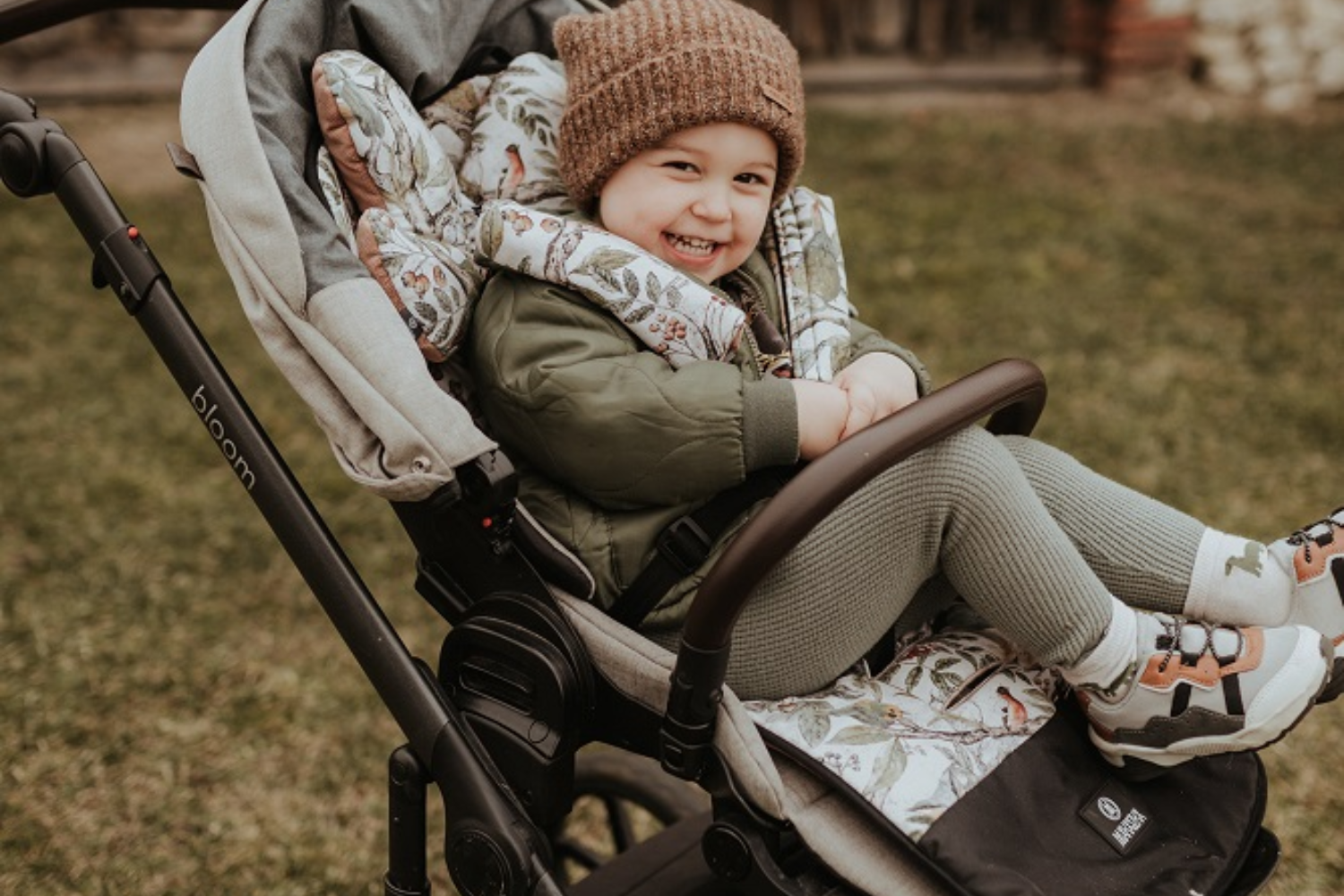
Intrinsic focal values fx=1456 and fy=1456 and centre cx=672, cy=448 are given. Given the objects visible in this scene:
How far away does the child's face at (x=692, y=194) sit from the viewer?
5.67ft

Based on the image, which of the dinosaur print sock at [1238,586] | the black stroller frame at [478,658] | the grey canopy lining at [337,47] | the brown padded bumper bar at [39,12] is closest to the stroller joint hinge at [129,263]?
the black stroller frame at [478,658]

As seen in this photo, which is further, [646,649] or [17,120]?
[17,120]

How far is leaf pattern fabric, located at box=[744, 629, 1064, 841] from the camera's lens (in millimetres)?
1445

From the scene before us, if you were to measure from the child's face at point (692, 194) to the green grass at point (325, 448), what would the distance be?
4.28 feet

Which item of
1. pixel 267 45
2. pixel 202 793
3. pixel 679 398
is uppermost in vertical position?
pixel 267 45

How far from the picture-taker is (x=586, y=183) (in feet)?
5.87

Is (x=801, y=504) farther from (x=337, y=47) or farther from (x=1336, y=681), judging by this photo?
(x=337, y=47)

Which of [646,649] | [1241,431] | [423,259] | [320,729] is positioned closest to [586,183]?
[423,259]

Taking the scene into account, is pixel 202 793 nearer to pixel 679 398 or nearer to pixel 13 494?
pixel 13 494

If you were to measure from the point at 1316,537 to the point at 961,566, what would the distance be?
0.46 m

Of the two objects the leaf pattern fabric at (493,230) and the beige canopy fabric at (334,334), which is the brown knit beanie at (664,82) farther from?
the beige canopy fabric at (334,334)

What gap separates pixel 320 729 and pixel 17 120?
150 centimetres

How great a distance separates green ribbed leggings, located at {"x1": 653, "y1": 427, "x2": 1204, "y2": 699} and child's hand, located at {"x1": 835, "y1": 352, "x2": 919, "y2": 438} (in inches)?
4.7

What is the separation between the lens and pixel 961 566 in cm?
156
